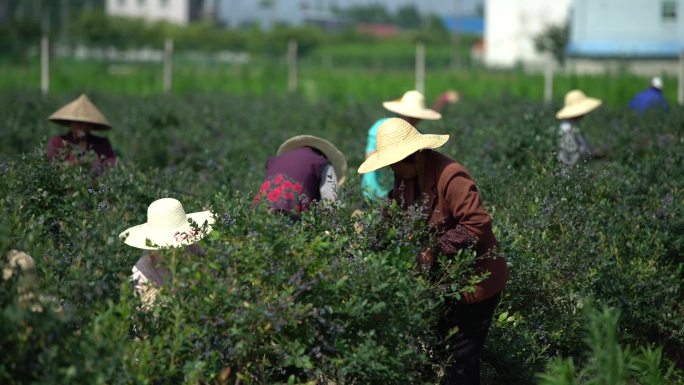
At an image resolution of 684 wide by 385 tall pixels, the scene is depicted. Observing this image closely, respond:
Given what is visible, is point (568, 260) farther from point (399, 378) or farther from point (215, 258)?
point (215, 258)

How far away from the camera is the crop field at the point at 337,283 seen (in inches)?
167

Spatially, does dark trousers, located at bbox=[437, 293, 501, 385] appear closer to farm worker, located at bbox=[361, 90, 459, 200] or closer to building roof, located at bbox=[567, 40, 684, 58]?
farm worker, located at bbox=[361, 90, 459, 200]

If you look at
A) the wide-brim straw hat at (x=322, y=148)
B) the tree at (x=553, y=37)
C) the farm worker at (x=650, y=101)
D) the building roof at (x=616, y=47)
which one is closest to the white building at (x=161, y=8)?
the tree at (x=553, y=37)

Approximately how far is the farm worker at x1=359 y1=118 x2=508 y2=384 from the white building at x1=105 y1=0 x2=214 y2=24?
7082 centimetres

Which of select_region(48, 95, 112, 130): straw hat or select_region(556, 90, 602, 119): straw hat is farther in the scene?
select_region(556, 90, 602, 119): straw hat

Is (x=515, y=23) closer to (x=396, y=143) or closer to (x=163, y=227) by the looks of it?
(x=396, y=143)

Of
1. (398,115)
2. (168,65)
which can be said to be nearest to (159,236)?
(398,115)

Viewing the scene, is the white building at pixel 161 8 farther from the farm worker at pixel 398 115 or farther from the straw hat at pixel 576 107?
the farm worker at pixel 398 115

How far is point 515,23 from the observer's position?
2376 inches

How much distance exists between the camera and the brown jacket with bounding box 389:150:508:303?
196 inches

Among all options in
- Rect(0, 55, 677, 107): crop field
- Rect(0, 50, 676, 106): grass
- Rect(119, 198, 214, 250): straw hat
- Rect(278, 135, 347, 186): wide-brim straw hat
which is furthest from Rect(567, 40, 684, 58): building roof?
Rect(119, 198, 214, 250): straw hat

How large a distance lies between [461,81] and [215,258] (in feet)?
72.4

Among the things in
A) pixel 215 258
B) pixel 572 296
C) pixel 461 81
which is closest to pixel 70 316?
pixel 215 258

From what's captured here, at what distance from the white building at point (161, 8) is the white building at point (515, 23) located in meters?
22.1
